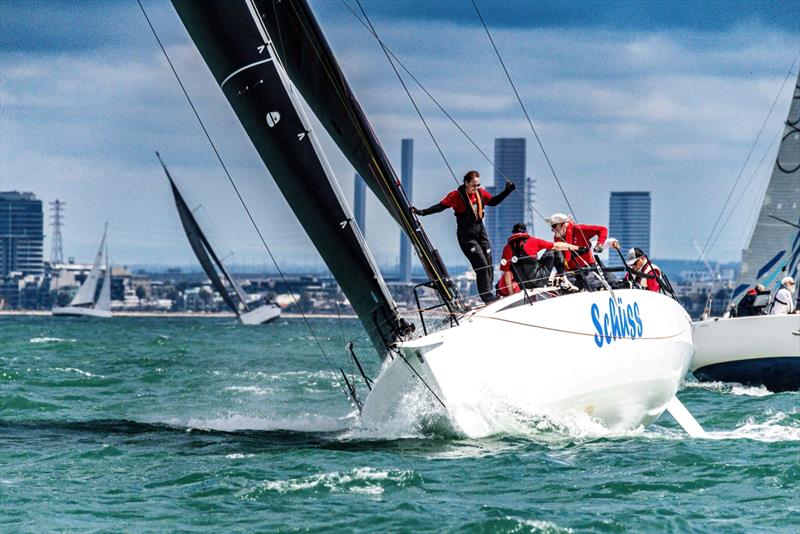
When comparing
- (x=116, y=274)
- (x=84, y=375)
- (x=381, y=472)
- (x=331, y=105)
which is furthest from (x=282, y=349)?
(x=116, y=274)

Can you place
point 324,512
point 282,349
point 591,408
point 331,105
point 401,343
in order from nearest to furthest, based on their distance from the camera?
point 324,512 → point 401,343 → point 591,408 → point 331,105 → point 282,349

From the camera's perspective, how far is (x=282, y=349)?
39.2 meters

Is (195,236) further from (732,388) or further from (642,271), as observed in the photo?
(642,271)

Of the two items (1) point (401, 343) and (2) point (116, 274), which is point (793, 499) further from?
(2) point (116, 274)

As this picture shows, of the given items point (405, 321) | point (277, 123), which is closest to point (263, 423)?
point (405, 321)

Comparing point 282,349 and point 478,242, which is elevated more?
point 478,242

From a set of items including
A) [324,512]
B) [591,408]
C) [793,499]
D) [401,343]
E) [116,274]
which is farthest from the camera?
[116,274]

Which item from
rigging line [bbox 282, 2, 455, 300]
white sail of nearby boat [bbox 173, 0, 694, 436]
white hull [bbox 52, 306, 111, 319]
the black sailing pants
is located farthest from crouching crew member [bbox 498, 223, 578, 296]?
white hull [bbox 52, 306, 111, 319]

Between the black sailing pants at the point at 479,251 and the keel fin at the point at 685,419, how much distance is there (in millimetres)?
2174

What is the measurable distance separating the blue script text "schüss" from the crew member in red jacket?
2.21 ft

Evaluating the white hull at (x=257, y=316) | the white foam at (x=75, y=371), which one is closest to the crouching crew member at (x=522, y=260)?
the white foam at (x=75, y=371)

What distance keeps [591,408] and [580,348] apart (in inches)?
27.7

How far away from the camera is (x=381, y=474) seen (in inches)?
372

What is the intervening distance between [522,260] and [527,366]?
4.01 feet
